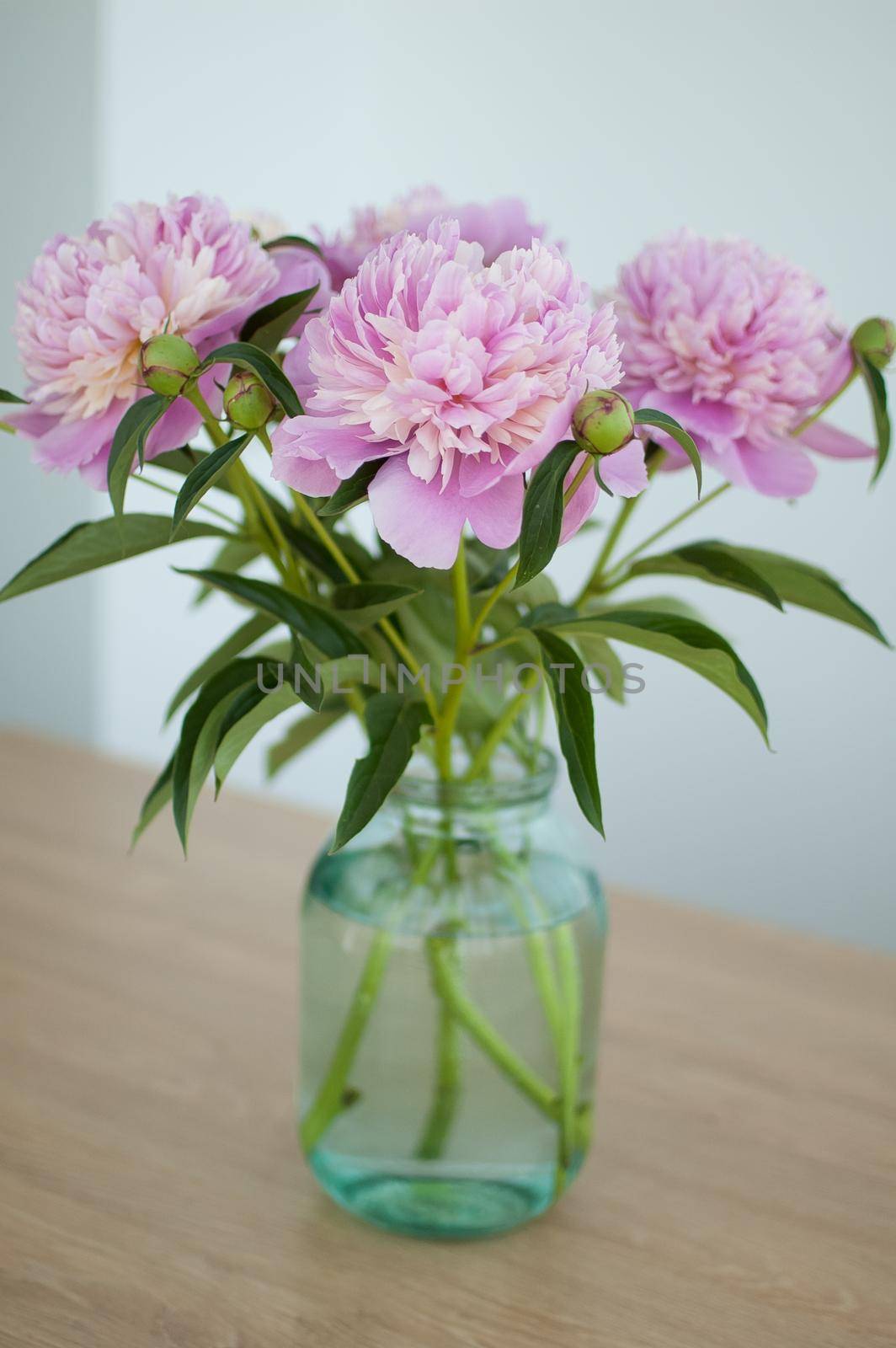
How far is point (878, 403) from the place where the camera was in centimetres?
57

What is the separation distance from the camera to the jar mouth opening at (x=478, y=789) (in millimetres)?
641

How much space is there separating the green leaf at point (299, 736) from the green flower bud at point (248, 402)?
0.25 metres

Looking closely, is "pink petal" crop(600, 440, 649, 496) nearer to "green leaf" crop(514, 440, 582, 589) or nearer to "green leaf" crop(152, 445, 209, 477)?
"green leaf" crop(514, 440, 582, 589)

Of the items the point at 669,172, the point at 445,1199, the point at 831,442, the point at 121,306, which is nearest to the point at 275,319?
the point at 121,306

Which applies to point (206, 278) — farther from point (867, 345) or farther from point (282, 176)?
point (282, 176)

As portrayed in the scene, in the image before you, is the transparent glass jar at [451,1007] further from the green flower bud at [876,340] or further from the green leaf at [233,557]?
the green flower bud at [876,340]

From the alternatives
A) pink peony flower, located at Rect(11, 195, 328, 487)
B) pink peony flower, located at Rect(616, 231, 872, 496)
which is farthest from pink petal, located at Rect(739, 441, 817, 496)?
pink peony flower, located at Rect(11, 195, 328, 487)

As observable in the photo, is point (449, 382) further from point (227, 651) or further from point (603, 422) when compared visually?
point (227, 651)

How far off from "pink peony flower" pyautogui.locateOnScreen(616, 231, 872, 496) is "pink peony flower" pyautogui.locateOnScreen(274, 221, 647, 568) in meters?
0.13

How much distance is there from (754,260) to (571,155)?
157 cm

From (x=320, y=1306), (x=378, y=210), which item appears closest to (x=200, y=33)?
(x=378, y=210)

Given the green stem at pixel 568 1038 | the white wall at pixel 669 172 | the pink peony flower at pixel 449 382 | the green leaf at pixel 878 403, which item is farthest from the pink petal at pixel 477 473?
the white wall at pixel 669 172

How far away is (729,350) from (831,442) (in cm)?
12

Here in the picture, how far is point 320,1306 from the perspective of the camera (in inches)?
24.6
